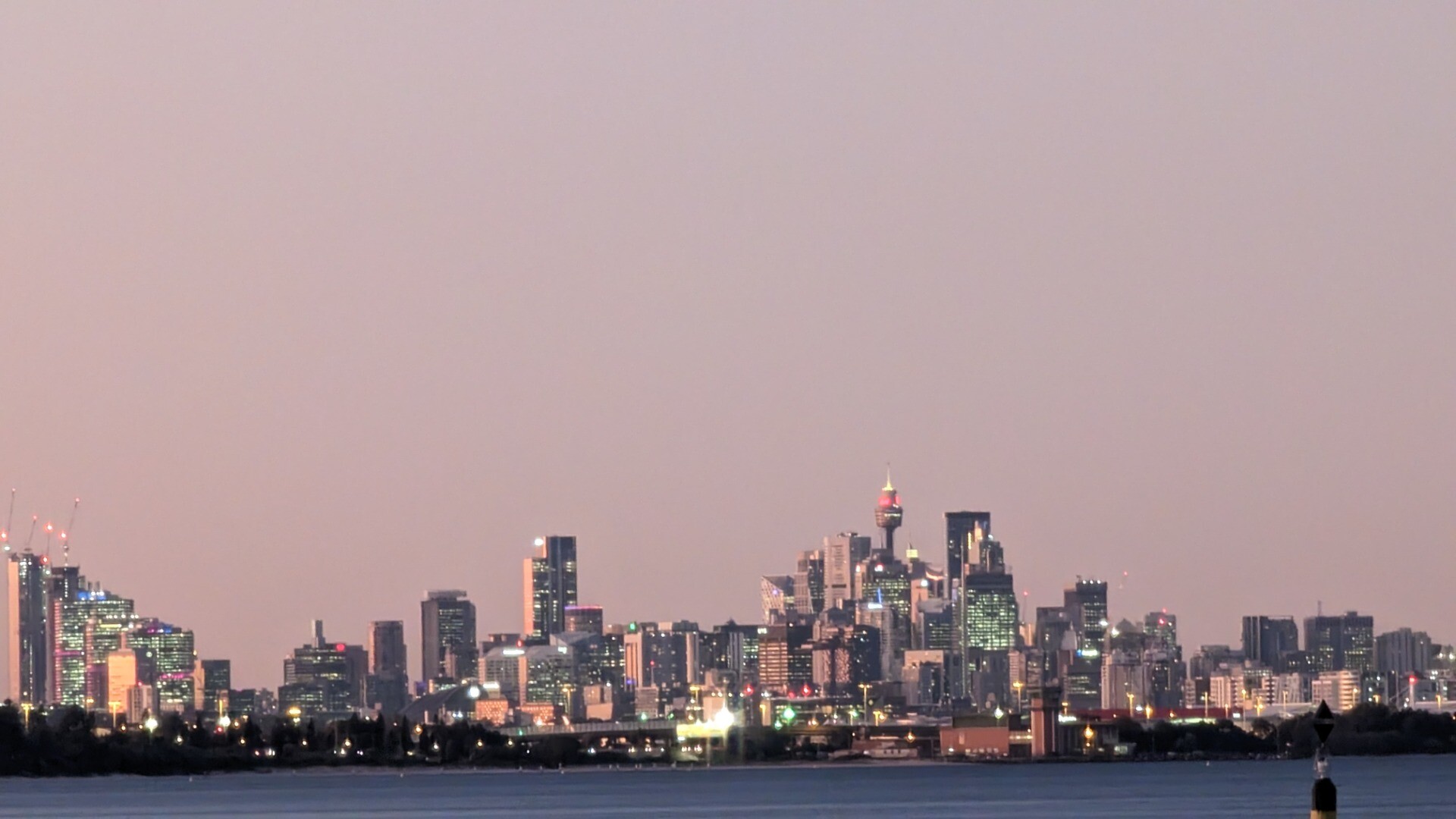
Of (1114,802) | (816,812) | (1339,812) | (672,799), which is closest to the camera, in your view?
(1339,812)

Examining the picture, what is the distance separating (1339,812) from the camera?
147 metres

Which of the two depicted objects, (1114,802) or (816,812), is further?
(1114,802)

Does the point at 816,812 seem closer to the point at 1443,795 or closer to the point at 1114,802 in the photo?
the point at 1114,802

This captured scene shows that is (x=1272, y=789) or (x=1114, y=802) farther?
(x=1272, y=789)

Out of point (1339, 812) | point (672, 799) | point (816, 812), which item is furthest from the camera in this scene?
point (672, 799)

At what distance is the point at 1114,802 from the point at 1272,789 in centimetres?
2692

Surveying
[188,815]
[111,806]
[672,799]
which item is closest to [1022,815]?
[672,799]

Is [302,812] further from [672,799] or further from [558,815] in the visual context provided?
[672,799]

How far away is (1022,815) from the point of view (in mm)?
152625

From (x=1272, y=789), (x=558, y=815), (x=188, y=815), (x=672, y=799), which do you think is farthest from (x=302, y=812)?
(x=1272, y=789)

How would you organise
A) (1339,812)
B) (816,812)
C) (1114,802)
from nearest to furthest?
(1339,812) → (816,812) → (1114,802)

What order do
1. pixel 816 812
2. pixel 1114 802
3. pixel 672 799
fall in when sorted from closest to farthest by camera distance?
pixel 816 812 < pixel 1114 802 < pixel 672 799

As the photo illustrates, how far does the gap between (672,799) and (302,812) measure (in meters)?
31.2

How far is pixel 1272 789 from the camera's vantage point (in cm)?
19600
